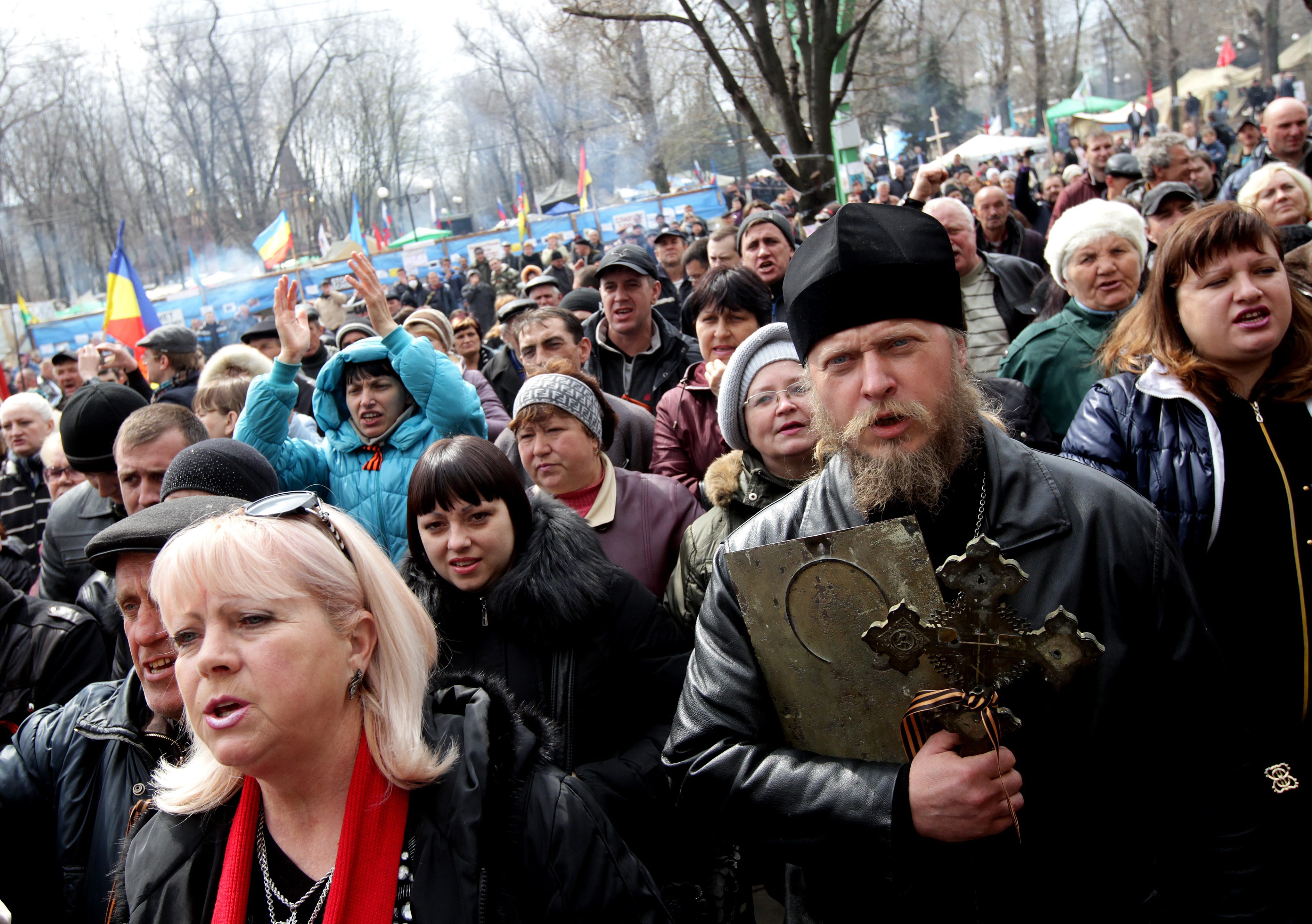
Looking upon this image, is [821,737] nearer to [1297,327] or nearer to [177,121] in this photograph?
[1297,327]

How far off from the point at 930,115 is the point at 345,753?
154 ft

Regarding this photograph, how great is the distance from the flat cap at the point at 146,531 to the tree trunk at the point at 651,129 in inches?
1418

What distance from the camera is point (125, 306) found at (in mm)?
10531

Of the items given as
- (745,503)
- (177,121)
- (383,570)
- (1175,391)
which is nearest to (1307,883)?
(1175,391)

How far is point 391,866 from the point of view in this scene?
1.75m

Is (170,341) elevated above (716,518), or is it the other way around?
(170,341)

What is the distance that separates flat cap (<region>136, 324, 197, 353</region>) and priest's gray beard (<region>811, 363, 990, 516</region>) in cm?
634

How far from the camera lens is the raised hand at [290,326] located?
13.9 ft

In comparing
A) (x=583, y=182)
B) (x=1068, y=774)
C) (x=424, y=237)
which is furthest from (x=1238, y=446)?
(x=424, y=237)

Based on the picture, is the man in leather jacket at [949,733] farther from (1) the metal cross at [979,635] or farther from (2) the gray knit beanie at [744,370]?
(2) the gray knit beanie at [744,370]

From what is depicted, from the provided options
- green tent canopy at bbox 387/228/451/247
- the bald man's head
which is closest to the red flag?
green tent canopy at bbox 387/228/451/247

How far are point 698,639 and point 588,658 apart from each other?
0.73 m

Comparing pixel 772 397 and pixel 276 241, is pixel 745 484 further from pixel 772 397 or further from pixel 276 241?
pixel 276 241

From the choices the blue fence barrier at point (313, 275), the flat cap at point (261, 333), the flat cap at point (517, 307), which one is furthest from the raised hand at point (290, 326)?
the blue fence barrier at point (313, 275)
